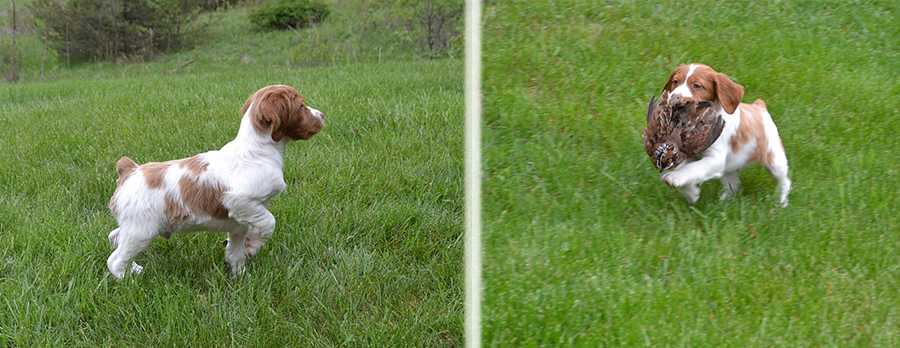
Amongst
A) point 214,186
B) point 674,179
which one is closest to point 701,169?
point 674,179

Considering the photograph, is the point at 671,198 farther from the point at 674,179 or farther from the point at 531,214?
the point at 531,214

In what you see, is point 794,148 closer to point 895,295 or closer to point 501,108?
point 895,295

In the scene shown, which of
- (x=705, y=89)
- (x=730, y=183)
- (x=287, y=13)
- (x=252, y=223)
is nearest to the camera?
(x=252, y=223)

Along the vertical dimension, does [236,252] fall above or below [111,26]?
above

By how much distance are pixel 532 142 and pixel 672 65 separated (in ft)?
6.46

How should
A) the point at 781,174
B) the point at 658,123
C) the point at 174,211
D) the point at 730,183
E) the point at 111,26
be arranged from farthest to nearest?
the point at 111,26, the point at 730,183, the point at 781,174, the point at 658,123, the point at 174,211

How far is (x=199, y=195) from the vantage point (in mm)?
3275

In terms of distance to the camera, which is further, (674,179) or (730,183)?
(730,183)

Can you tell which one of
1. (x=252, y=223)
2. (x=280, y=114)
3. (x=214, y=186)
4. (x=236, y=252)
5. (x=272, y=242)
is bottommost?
(x=272, y=242)

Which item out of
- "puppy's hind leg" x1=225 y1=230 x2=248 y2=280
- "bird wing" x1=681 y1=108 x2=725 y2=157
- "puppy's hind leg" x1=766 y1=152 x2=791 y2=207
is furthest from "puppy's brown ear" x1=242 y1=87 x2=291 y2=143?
"puppy's hind leg" x1=766 y1=152 x2=791 y2=207

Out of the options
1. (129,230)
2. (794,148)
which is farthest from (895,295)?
(129,230)

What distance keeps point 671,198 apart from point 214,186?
2657 mm

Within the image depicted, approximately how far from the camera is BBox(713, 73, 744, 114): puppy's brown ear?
3486 mm

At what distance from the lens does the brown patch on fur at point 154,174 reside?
330 cm
